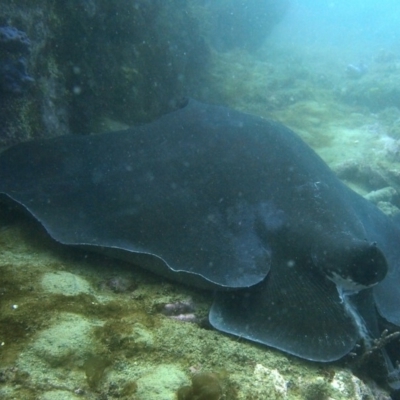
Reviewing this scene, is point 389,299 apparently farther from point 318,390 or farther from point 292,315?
point 318,390

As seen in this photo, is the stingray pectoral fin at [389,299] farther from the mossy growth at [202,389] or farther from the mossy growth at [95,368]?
the mossy growth at [95,368]

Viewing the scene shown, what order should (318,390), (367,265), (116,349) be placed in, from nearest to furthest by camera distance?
(116,349), (318,390), (367,265)

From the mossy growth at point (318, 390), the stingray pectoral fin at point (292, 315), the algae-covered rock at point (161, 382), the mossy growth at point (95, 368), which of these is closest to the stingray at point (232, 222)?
the stingray pectoral fin at point (292, 315)

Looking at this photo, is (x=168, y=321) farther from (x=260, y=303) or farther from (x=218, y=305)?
(x=260, y=303)

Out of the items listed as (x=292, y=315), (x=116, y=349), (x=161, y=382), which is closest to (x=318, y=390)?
(x=292, y=315)

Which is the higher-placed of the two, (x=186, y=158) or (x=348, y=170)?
(x=186, y=158)

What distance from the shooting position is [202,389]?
215 cm

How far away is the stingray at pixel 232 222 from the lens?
3.01 metres

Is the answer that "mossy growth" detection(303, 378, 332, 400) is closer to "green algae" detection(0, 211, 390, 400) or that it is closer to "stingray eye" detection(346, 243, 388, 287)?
"green algae" detection(0, 211, 390, 400)

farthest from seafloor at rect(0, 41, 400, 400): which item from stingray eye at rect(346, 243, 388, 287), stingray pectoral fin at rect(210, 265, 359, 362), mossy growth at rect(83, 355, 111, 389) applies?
stingray eye at rect(346, 243, 388, 287)

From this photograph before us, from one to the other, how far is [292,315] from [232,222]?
3.49ft

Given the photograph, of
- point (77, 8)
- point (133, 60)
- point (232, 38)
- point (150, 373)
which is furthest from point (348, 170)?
point (232, 38)

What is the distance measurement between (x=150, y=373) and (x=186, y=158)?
2403 millimetres

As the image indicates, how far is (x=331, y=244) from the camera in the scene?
3.15 metres
